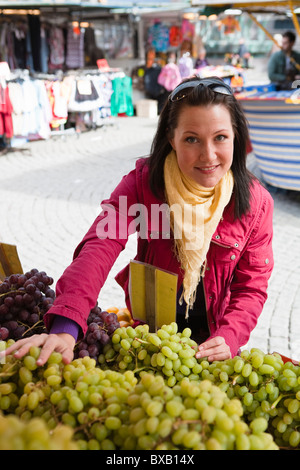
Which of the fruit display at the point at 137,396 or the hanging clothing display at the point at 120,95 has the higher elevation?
the fruit display at the point at 137,396

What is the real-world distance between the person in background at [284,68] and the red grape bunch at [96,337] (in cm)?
798

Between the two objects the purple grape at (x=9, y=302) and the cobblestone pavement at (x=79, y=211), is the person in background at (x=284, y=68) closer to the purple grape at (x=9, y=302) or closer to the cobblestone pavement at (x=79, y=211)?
the cobblestone pavement at (x=79, y=211)

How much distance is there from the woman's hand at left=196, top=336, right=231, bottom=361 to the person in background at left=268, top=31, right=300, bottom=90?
798 cm

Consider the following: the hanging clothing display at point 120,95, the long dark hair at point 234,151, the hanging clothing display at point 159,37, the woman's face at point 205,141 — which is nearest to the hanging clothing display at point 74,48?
the hanging clothing display at point 159,37

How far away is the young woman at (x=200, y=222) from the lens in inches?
61.3

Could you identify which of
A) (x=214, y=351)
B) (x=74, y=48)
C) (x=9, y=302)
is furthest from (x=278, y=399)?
(x=74, y=48)

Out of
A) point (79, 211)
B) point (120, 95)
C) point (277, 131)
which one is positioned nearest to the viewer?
point (277, 131)

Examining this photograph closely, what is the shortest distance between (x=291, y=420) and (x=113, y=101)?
10.9m

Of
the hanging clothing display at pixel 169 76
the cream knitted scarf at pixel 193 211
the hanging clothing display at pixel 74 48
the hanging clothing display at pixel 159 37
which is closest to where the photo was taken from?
the cream knitted scarf at pixel 193 211

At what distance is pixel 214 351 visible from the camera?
4.40 feet

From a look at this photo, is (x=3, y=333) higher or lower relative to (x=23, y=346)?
lower

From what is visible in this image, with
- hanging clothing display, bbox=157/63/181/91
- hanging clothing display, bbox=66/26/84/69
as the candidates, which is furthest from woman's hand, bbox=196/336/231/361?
hanging clothing display, bbox=66/26/84/69

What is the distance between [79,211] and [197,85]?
15.2 feet

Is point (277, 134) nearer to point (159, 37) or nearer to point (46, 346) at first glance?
point (46, 346)
